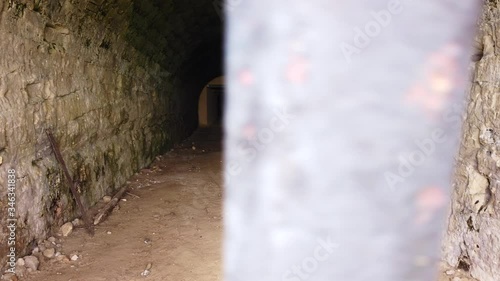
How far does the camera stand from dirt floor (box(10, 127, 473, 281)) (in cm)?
251

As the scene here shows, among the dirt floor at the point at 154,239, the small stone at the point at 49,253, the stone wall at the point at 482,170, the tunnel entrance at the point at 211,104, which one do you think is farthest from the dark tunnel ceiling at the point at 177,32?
the tunnel entrance at the point at 211,104

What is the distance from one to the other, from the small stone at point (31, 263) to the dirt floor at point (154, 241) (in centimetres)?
5

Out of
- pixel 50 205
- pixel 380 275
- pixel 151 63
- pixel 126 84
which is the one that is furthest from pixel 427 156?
pixel 151 63

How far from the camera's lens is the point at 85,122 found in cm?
356

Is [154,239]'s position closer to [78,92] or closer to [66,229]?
[66,229]

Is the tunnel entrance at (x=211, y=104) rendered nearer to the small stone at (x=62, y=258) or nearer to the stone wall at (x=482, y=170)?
the small stone at (x=62, y=258)

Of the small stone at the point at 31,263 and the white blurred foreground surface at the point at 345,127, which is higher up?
the white blurred foreground surface at the point at 345,127

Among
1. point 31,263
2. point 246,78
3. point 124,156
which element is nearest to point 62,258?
point 31,263

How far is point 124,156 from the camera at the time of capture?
182 inches

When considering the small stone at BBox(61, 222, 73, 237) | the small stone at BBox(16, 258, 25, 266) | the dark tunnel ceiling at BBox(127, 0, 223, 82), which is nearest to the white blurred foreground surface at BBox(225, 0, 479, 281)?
the small stone at BBox(16, 258, 25, 266)

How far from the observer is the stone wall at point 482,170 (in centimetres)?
196

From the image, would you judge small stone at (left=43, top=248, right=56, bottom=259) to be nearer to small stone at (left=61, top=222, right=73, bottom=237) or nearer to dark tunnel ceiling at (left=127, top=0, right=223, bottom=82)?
small stone at (left=61, top=222, right=73, bottom=237)

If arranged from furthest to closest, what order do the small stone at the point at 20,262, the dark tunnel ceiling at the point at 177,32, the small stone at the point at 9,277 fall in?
1. the dark tunnel ceiling at the point at 177,32
2. the small stone at the point at 20,262
3. the small stone at the point at 9,277

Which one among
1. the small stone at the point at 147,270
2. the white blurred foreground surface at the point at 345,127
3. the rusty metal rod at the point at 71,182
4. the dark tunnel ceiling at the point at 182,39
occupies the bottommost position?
the small stone at the point at 147,270
